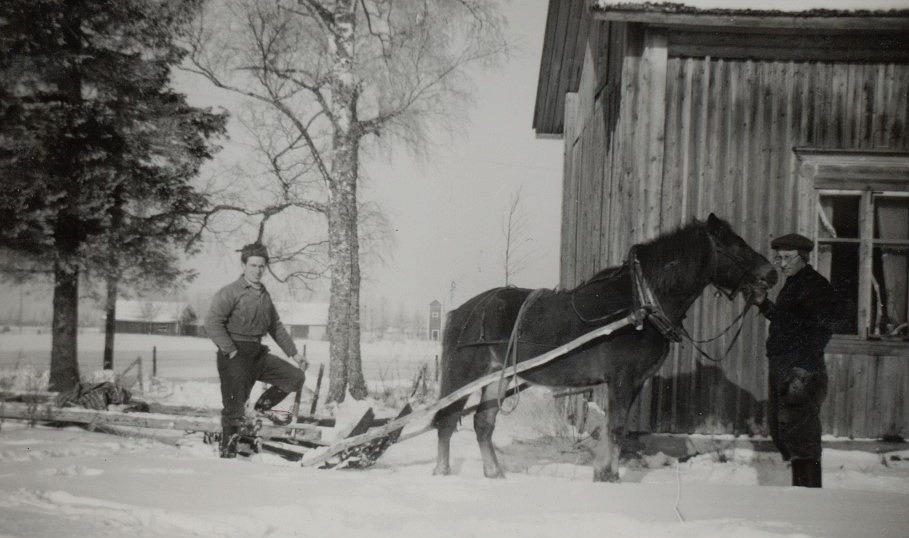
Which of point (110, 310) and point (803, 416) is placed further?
point (110, 310)

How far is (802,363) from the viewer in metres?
4.62

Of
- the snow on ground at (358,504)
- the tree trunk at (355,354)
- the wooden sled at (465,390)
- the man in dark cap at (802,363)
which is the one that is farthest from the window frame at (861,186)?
the tree trunk at (355,354)

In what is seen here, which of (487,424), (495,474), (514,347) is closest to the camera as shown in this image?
(514,347)

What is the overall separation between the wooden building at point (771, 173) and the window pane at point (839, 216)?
14 millimetres

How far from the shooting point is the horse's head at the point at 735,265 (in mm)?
4488

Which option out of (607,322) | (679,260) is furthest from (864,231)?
(607,322)

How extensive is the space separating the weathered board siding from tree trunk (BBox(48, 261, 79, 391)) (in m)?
9.78

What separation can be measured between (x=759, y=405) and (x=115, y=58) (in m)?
11.2

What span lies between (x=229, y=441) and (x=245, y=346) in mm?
835

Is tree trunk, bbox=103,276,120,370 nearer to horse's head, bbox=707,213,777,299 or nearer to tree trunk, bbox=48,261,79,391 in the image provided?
tree trunk, bbox=48,261,79,391

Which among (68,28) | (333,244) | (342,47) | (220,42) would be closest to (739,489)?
(333,244)

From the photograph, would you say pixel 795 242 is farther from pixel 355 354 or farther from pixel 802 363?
pixel 355 354

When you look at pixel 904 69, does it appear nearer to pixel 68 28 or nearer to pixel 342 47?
pixel 342 47

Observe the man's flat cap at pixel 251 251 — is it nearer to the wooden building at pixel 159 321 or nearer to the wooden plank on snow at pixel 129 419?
the wooden plank on snow at pixel 129 419
